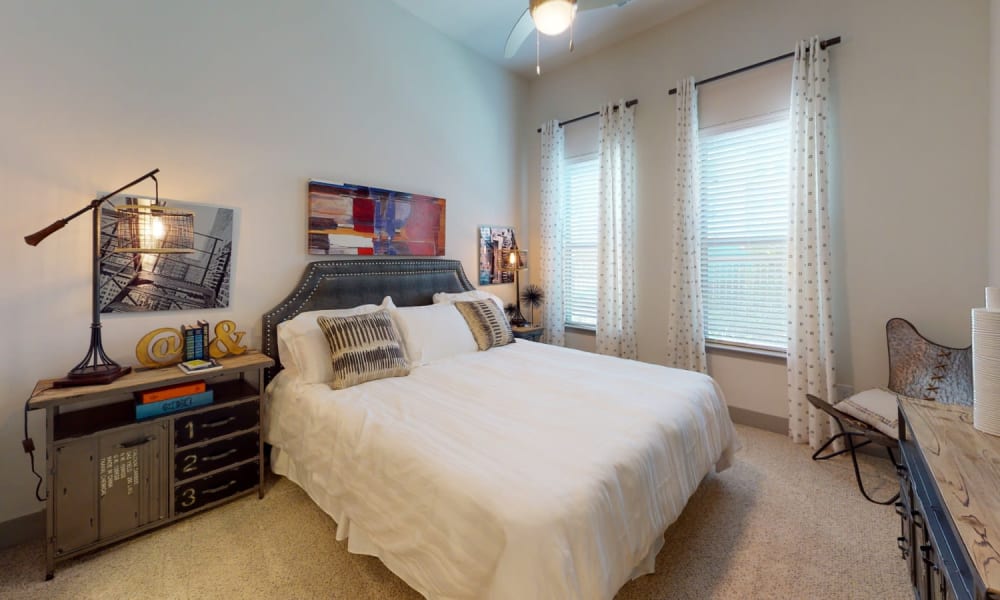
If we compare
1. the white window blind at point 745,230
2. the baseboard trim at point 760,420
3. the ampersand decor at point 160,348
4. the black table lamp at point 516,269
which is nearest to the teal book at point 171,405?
the ampersand decor at point 160,348

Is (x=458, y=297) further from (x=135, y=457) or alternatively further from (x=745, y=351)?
(x=745, y=351)

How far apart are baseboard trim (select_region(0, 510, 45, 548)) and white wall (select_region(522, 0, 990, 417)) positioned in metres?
4.48

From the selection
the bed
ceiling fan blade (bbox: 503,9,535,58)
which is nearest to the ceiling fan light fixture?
ceiling fan blade (bbox: 503,9,535,58)

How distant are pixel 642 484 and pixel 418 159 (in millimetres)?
3121

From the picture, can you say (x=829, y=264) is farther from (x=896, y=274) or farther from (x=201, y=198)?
(x=201, y=198)

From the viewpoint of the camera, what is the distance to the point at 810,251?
2.77 metres

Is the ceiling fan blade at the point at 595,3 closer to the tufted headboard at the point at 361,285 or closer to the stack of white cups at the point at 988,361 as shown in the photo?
the stack of white cups at the point at 988,361

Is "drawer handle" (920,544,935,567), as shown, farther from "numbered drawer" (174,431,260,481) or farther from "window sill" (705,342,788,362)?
"numbered drawer" (174,431,260,481)

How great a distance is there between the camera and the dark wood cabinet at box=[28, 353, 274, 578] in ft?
5.56

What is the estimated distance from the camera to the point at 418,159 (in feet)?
11.5

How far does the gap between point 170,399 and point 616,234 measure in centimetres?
360

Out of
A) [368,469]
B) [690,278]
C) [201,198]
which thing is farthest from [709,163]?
[201,198]

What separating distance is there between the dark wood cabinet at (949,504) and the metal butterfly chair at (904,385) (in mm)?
783

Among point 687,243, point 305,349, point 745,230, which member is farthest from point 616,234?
point 305,349
